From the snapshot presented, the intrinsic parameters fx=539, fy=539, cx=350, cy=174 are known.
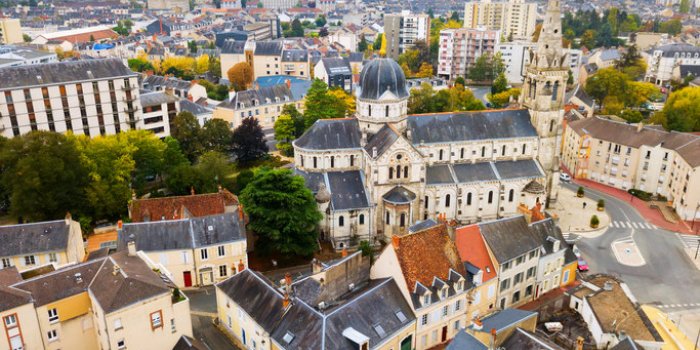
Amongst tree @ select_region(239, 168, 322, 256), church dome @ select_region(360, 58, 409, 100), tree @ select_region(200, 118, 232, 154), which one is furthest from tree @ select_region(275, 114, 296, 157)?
tree @ select_region(239, 168, 322, 256)

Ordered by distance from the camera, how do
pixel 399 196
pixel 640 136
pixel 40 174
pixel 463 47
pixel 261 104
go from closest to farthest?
1. pixel 40 174
2. pixel 399 196
3. pixel 640 136
4. pixel 261 104
5. pixel 463 47

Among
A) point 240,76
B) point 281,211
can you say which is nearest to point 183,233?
point 281,211

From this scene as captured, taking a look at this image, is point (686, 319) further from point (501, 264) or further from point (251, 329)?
point (251, 329)

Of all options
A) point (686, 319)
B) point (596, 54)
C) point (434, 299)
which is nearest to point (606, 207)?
point (686, 319)

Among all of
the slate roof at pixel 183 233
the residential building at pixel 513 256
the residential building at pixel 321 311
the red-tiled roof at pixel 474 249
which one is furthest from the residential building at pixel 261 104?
the residential building at pixel 513 256

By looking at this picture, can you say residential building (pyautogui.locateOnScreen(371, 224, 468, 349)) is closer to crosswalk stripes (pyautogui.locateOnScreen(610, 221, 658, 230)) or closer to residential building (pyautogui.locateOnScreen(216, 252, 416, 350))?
residential building (pyautogui.locateOnScreen(216, 252, 416, 350))

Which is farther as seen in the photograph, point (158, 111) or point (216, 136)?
point (158, 111)

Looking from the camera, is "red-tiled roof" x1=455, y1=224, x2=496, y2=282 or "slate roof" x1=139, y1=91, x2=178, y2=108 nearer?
"red-tiled roof" x1=455, y1=224, x2=496, y2=282

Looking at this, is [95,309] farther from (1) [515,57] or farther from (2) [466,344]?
(1) [515,57]
